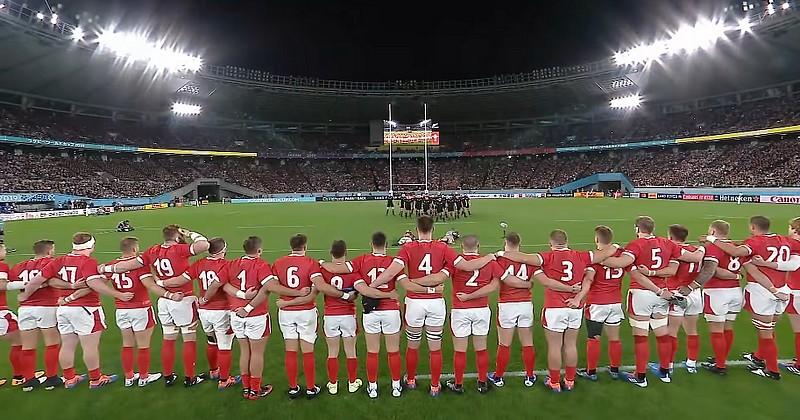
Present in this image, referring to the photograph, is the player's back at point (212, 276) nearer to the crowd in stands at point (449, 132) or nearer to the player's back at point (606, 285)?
the player's back at point (606, 285)

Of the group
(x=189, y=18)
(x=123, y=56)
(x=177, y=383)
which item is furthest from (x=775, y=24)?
(x=123, y=56)

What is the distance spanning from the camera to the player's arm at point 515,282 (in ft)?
14.3

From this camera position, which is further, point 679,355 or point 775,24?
point 775,24

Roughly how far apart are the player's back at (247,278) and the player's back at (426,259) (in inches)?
60.4

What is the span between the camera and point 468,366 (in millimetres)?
5414

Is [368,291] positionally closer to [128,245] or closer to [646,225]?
[128,245]

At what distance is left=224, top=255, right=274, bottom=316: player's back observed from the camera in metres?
4.37

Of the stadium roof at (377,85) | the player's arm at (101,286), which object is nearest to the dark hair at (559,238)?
the player's arm at (101,286)

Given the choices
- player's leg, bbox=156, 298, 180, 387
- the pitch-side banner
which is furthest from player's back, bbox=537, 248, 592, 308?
the pitch-side banner

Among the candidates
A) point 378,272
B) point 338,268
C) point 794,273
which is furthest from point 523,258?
point 794,273

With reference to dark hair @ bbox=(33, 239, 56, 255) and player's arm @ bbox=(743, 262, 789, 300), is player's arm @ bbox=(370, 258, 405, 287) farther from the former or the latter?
player's arm @ bbox=(743, 262, 789, 300)

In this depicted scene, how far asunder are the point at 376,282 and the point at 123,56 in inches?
1683

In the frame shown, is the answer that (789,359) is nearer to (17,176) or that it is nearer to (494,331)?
(494,331)

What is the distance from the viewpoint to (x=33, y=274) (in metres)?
4.61
